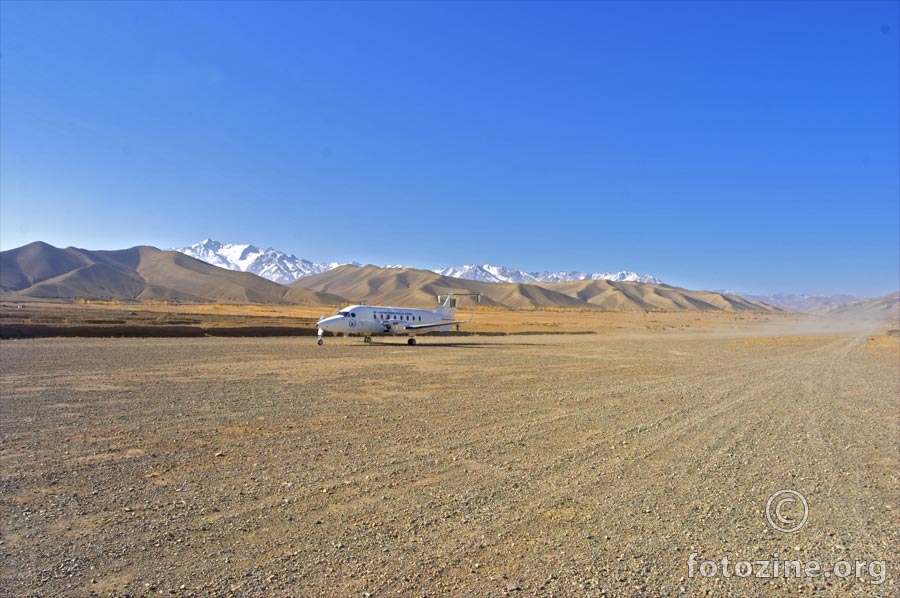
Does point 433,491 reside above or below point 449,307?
below

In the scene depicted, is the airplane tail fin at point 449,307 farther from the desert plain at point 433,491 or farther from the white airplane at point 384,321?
the desert plain at point 433,491

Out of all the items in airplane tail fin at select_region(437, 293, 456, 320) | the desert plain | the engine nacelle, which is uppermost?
airplane tail fin at select_region(437, 293, 456, 320)

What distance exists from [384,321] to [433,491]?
100 ft

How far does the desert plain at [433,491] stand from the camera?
4.70m

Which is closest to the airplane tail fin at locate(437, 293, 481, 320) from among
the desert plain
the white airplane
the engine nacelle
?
the white airplane

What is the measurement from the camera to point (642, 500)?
658 cm

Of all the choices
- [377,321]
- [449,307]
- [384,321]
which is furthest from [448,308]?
[377,321]

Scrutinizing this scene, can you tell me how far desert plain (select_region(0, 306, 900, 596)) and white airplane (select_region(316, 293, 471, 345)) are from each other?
1923 centimetres

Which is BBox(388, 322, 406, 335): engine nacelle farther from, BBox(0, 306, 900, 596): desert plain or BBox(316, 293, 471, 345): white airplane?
BBox(0, 306, 900, 596): desert plain

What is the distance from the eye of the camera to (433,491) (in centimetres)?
681

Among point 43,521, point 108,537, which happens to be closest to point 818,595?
point 108,537

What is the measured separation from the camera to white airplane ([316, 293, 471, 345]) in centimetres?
3450

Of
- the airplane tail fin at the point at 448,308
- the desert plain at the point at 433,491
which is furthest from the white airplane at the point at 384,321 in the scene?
the desert plain at the point at 433,491

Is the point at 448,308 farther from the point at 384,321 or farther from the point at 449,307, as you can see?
the point at 384,321
